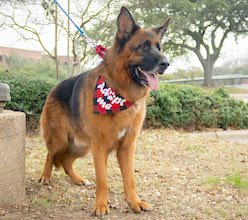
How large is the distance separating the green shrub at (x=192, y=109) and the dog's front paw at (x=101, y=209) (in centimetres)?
561

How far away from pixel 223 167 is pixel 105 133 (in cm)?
280

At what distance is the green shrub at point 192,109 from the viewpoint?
966 cm

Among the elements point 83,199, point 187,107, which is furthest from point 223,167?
point 187,107

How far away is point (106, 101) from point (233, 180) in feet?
7.49

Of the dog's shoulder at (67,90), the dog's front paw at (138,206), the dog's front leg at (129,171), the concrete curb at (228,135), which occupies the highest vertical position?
the dog's shoulder at (67,90)

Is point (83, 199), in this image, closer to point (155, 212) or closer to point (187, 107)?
point (155, 212)

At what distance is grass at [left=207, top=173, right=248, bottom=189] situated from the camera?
4.95 metres

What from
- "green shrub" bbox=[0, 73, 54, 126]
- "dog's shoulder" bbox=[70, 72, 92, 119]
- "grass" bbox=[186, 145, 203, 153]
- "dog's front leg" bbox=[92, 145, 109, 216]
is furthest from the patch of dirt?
"green shrub" bbox=[0, 73, 54, 126]

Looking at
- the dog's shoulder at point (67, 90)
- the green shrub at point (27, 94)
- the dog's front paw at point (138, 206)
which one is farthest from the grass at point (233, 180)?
the green shrub at point (27, 94)

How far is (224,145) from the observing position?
26.4 feet

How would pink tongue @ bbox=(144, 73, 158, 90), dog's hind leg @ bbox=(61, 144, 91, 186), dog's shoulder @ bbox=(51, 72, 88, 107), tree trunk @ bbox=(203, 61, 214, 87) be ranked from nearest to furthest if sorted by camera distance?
pink tongue @ bbox=(144, 73, 158, 90) < dog's shoulder @ bbox=(51, 72, 88, 107) < dog's hind leg @ bbox=(61, 144, 91, 186) < tree trunk @ bbox=(203, 61, 214, 87)

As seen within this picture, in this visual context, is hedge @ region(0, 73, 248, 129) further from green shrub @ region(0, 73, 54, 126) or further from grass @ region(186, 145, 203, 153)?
grass @ region(186, 145, 203, 153)

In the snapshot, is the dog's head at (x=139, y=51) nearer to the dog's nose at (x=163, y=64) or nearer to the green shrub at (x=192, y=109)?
the dog's nose at (x=163, y=64)

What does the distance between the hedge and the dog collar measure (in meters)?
4.67
